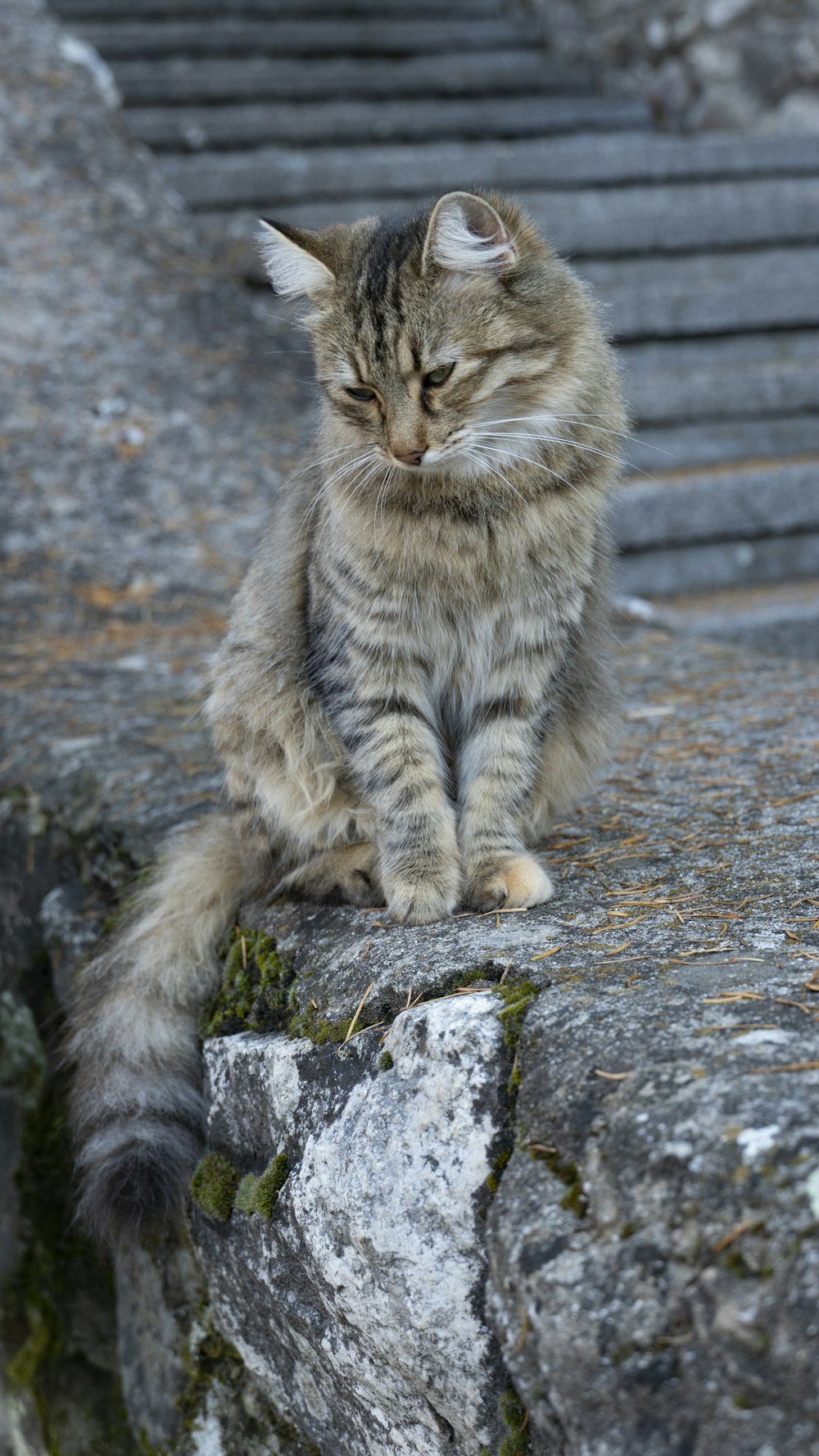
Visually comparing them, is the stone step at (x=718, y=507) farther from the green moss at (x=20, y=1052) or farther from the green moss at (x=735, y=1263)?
the green moss at (x=735, y=1263)

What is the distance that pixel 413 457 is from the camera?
7.54 feet

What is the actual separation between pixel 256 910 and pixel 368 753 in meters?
0.46

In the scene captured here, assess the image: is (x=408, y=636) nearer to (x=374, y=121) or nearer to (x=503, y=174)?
(x=503, y=174)

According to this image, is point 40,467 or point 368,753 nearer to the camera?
point 368,753

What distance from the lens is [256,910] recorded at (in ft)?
8.76

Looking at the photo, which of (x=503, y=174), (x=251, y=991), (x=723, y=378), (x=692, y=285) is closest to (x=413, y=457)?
(x=251, y=991)

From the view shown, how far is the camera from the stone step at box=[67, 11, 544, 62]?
7039mm

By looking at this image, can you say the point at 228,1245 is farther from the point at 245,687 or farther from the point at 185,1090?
the point at 245,687

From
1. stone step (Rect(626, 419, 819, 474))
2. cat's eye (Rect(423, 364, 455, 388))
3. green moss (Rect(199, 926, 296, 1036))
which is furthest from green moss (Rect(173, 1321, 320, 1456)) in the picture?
stone step (Rect(626, 419, 819, 474))

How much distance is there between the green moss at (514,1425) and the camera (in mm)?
1588

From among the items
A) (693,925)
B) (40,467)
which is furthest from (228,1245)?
(40,467)

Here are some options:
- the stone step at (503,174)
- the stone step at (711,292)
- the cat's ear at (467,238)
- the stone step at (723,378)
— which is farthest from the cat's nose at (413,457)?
the stone step at (503,174)

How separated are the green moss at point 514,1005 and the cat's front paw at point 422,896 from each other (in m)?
0.45

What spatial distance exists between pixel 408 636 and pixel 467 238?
734 mm
